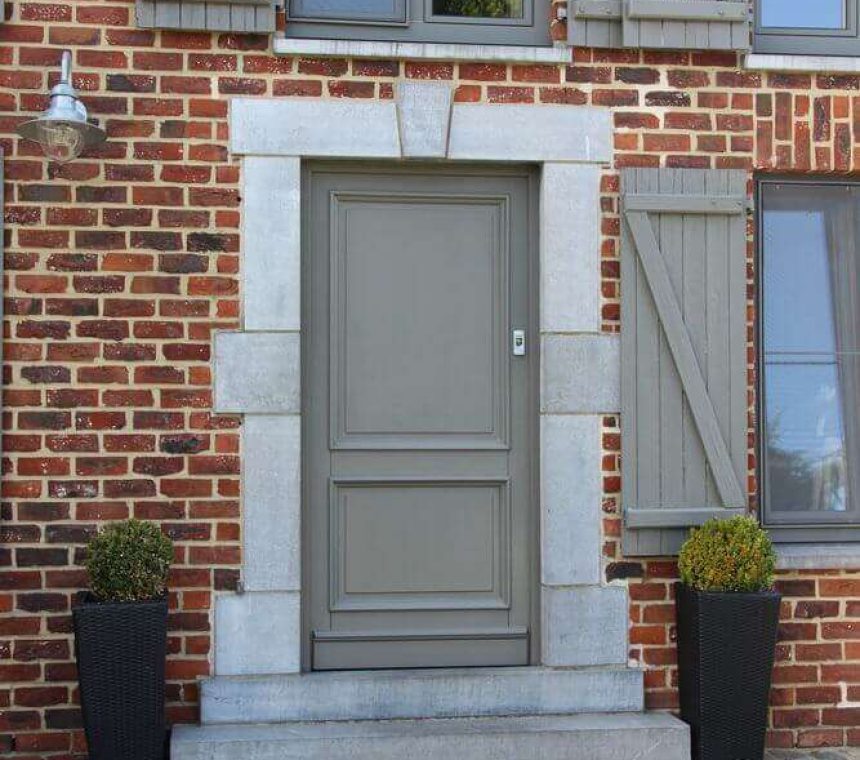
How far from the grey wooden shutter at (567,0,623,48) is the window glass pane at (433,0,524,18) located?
0.93 ft

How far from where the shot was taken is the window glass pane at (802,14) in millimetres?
5375

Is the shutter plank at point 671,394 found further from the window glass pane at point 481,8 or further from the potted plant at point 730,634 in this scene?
the window glass pane at point 481,8

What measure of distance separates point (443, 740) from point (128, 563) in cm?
142

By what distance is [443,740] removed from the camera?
4.78m

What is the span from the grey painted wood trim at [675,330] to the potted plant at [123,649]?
2.26 meters

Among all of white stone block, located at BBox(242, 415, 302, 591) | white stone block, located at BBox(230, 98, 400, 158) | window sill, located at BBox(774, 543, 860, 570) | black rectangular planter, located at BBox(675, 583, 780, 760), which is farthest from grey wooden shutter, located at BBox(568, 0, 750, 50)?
black rectangular planter, located at BBox(675, 583, 780, 760)

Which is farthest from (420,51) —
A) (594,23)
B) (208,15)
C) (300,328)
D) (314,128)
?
(300,328)

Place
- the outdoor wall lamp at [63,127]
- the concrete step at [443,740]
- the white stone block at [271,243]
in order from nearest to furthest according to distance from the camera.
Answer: the outdoor wall lamp at [63,127] → the concrete step at [443,740] → the white stone block at [271,243]

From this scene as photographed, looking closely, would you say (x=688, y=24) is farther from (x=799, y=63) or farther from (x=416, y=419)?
(x=416, y=419)

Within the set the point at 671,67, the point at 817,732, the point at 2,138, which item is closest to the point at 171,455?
the point at 2,138

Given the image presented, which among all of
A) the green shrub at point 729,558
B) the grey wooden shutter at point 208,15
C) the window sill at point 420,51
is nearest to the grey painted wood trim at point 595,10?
the window sill at point 420,51

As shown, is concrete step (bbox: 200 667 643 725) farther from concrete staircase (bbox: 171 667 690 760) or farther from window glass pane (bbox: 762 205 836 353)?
window glass pane (bbox: 762 205 836 353)

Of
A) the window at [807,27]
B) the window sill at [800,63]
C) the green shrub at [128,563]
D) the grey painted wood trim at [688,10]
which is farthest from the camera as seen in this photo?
the window at [807,27]

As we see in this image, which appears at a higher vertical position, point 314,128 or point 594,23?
point 594,23
